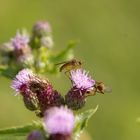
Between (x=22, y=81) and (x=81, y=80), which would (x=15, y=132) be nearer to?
(x=22, y=81)

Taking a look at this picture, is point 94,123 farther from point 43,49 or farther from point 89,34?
point 43,49

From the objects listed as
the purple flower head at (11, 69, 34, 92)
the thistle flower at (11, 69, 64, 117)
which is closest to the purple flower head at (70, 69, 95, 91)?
the thistle flower at (11, 69, 64, 117)

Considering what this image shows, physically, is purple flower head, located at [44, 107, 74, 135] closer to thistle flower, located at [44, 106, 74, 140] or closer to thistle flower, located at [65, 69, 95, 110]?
thistle flower, located at [44, 106, 74, 140]

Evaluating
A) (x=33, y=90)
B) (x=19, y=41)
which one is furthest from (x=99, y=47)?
(x=33, y=90)

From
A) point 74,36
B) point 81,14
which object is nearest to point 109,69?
point 74,36

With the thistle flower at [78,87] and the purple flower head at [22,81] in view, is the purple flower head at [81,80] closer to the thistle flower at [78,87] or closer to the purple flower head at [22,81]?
the thistle flower at [78,87]
